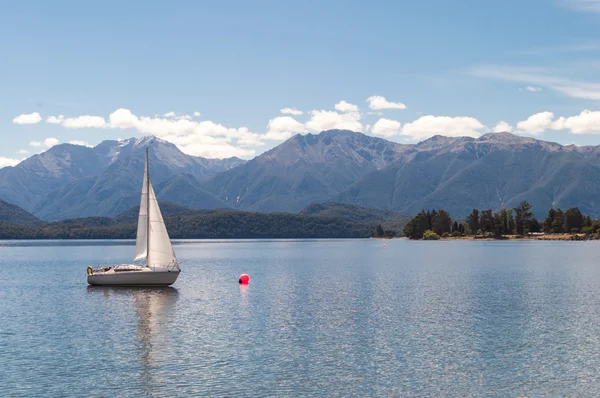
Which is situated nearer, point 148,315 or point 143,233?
point 148,315

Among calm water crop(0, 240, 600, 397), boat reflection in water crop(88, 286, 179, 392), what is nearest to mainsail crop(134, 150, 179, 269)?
boat reflection in water crop(88, 286, 179, 392)

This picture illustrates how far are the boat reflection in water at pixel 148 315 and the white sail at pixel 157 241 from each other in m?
4.76

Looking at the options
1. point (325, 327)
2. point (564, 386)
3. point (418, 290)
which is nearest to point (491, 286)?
point (418, 290)

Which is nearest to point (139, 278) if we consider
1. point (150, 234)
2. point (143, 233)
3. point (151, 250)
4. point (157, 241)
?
point (151, 250)

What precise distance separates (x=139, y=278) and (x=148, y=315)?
31.5 m

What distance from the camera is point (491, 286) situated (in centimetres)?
10762

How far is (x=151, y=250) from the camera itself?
4151 inches

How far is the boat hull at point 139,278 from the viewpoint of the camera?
349 ft

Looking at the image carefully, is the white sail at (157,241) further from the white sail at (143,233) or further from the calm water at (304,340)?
the calm water at (304,340)

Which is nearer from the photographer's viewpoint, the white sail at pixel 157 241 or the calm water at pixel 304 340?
the calm water at pixel 304 340

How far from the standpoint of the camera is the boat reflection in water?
159ft

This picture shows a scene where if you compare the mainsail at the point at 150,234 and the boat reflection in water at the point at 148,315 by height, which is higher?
the mainsail at the point at 150,234

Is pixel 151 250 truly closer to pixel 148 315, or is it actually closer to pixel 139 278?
pixel 139 278

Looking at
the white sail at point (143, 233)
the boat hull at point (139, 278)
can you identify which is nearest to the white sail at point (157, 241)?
the white sail at point (143, 233)
